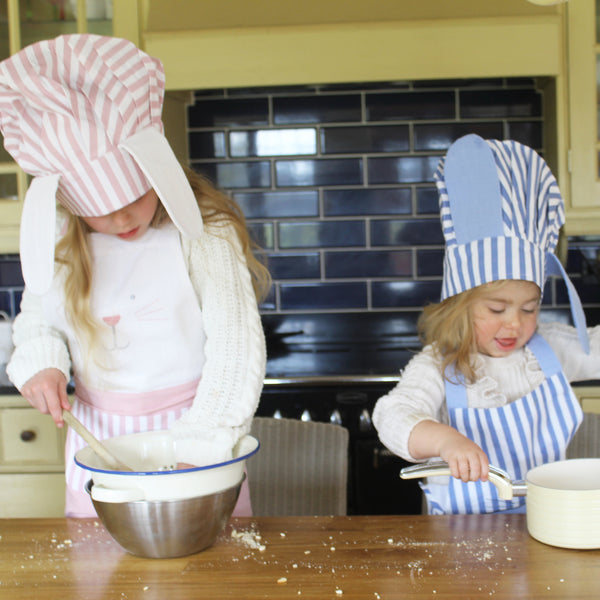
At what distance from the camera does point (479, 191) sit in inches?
44.7

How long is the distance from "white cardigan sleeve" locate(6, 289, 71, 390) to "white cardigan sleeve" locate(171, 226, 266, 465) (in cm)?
23

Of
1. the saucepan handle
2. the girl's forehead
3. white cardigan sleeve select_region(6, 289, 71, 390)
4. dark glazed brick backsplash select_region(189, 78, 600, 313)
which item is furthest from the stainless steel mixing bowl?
dark glazed brick backsplash select_region(189, 78, 600, 313)

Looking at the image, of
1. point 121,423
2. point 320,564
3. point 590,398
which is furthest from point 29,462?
point 590,398

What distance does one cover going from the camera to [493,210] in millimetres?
1140

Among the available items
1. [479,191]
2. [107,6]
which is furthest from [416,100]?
[479,191]

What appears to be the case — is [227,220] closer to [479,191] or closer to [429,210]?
[479,191]

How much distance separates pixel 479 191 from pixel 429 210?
3.65 ft

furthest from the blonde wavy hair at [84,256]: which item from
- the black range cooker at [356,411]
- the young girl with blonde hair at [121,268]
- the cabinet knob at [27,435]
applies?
the cabinet knob at [27,435]

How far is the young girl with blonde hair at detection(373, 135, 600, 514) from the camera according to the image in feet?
3.75

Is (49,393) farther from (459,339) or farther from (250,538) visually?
(459,339)

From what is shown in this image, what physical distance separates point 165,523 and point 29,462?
1206mm

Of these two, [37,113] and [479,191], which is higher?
[37,113]

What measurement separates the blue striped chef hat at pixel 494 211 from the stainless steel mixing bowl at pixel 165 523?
56 cm

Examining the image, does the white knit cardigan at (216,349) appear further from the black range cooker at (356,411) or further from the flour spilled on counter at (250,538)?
the black range cooker at (356,411)
